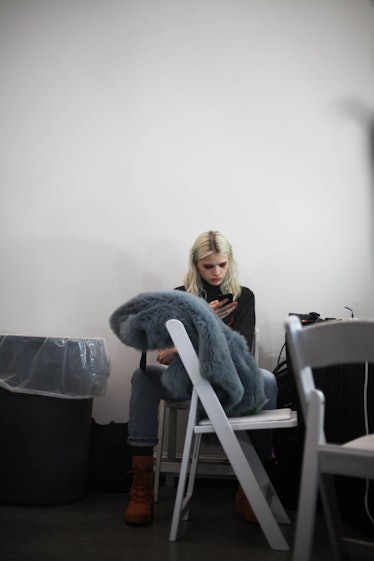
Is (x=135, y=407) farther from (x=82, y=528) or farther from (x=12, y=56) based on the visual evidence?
(x=12, y=56)

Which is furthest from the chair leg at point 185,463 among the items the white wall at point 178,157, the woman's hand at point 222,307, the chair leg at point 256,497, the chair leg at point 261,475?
the white wall at point 178,157

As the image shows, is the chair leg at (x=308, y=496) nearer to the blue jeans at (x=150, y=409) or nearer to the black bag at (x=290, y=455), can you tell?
the blue jeans at (x=150, y=409)

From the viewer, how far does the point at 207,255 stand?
2445mm

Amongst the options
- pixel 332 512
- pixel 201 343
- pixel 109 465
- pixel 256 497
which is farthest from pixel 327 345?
pixel 109 465

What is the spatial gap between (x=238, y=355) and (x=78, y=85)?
6.78ft

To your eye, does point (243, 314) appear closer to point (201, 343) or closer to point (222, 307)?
point (222, 307)

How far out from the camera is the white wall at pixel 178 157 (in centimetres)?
286

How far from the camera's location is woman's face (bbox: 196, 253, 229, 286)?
2.44 metres

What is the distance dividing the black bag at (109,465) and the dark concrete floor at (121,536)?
21 cm

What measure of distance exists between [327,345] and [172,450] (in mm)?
1757

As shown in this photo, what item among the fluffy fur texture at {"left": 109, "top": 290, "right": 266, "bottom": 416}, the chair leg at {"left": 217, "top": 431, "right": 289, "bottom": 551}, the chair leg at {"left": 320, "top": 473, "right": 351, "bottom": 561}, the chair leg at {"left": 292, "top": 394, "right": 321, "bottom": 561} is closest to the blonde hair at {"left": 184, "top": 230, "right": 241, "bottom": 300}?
the fluffy fur texture at {"left": 109, "top": 290, "right": 266, "bottom": 416}

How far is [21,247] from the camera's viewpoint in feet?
9.78

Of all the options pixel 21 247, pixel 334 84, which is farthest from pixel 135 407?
pixel 334 84

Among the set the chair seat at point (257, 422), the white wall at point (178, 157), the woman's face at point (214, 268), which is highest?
the white wall at point (178, 157)
